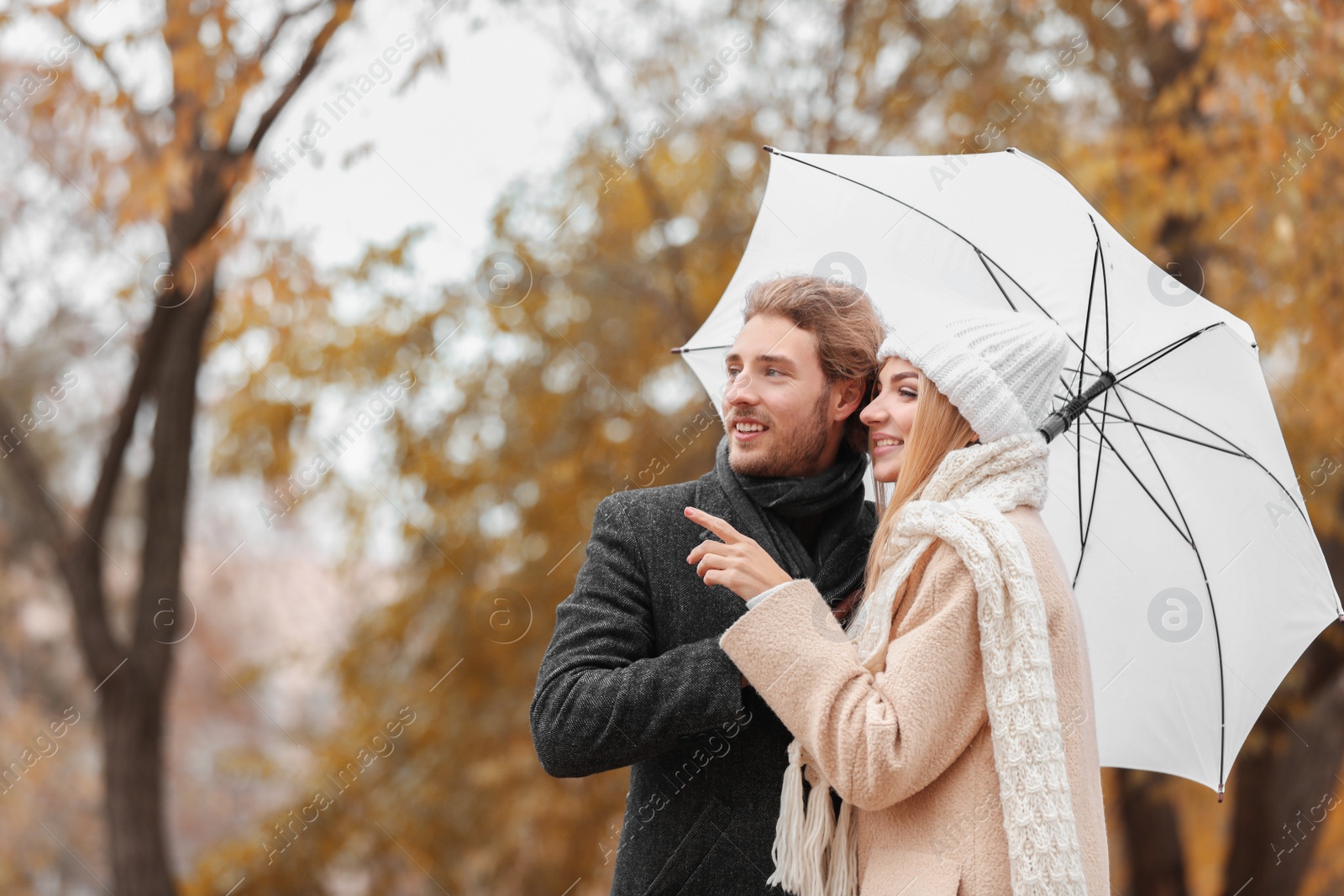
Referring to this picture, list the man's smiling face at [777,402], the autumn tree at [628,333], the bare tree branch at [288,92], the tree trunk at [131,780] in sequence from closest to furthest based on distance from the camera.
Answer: the man's smiling face at [777,402]
the bare tree branch at [288,92]
the tree trunk at [131,780]
the autumn tree at [628,333]

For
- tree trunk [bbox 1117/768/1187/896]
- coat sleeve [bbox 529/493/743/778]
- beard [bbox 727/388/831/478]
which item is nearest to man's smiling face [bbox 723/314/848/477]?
beard [bbox 727/388/831/478]

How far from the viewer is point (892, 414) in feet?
6.09

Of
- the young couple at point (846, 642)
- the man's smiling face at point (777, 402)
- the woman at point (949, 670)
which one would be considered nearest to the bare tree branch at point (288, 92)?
the young couple at point (846, 642)

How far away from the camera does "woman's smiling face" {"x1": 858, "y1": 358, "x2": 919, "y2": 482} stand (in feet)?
6.07

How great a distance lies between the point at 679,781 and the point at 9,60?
6.23m

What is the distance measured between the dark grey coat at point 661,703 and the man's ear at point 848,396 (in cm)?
26

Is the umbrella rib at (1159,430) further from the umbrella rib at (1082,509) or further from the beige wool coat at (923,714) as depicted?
the beige wool coat at (923,714)

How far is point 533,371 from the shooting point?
18.0 ft

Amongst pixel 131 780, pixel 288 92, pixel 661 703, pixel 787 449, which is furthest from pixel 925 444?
pixel 131 780

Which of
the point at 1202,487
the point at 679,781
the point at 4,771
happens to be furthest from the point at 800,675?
the point at 4,771

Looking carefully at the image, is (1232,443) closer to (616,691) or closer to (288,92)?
(616,691)

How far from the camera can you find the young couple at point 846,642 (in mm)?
1562

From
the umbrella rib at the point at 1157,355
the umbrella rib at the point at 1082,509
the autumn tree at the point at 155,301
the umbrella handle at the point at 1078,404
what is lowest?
the umbrella rib at the point at 1082,509

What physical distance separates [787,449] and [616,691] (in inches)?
20.7
